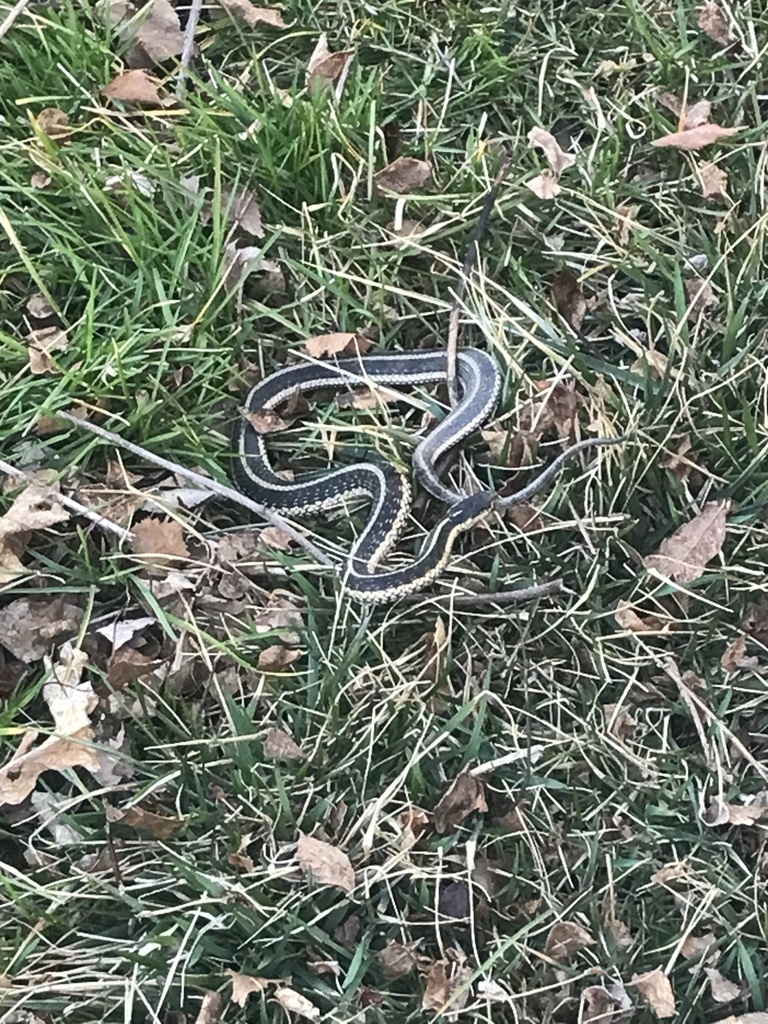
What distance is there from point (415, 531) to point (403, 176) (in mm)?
1212

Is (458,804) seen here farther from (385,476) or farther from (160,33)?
(160,33)

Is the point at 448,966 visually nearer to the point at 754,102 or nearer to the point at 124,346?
the point at 124,346

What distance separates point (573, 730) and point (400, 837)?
22.0 inches

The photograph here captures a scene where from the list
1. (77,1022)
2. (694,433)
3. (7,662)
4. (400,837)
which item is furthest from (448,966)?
(694,433)

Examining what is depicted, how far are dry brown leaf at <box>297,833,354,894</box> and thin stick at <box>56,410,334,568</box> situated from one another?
2.60 feet

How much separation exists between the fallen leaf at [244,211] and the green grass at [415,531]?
4 cm

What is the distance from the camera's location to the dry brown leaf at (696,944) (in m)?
2.51

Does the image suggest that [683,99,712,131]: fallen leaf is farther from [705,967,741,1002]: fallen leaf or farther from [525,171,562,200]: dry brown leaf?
[705,967,741,1002]: fallen leaf

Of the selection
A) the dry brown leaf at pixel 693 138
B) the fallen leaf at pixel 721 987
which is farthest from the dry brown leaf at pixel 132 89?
the fallen leaf at pixel 721 987

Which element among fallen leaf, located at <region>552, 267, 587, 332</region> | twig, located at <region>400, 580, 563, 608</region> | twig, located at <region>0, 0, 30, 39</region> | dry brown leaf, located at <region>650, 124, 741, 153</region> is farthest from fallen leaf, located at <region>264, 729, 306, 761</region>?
twig, located at <region>0, 0, 30, 39</region>

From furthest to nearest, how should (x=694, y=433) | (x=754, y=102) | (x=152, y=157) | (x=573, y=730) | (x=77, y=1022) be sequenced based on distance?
(x=754, y=102), (x=152, y=157), (x=694, y=433), (x=573, y=730), (x=77, y=1022)

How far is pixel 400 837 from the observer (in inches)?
102

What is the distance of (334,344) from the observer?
3.18 metres

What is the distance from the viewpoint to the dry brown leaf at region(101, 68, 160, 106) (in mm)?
3301
